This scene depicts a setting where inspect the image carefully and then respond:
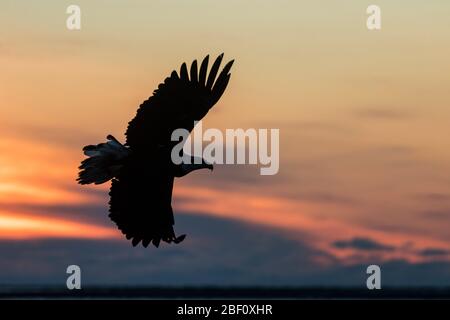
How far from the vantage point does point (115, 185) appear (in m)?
27.8

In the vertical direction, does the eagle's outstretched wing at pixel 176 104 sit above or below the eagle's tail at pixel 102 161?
above

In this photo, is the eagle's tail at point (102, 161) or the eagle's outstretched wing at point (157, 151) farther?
the eagle's tail at point (102, 161)

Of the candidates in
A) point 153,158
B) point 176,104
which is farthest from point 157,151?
point 176,104

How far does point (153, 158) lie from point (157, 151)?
0.22 metres

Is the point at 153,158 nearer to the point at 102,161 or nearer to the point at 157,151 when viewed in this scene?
the point at 157,151

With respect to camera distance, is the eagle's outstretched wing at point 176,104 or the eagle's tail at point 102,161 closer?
the eagle's outstretched wing at point 176,104

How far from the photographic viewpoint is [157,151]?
27.2 m

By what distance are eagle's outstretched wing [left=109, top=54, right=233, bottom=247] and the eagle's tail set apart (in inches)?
6.9

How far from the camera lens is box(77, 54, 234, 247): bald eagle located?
2670 centimetres

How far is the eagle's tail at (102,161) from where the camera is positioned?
27.6 meters

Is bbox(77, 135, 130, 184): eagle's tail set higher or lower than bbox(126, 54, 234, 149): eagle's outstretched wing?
lower
